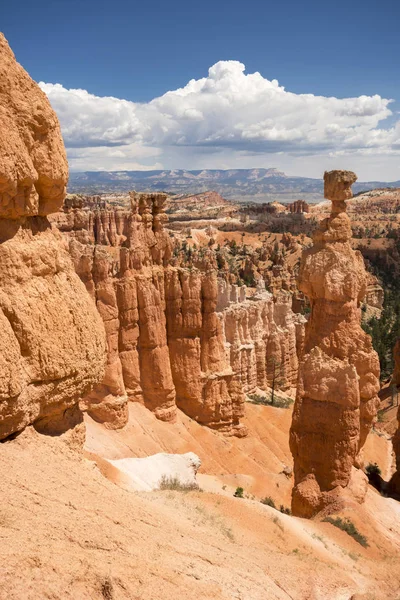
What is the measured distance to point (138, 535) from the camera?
6.33m

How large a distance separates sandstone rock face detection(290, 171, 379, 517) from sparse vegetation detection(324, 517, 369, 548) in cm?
110

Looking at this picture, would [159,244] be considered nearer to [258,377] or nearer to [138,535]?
[258,377]

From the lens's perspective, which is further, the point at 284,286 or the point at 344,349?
the point at 284,286

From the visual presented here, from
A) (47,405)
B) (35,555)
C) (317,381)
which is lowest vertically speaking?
(317,381)

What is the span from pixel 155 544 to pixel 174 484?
6642 millimetres

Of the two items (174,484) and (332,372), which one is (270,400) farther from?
(174,484)

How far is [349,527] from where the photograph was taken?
41.1ft

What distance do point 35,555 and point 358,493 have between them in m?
11.6

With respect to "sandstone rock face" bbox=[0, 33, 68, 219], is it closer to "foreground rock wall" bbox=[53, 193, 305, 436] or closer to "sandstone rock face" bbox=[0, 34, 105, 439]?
"sandstone rock face" bbox=[0, 34, 105, 439]

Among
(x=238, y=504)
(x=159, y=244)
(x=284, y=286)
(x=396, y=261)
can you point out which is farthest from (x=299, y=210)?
(x=238, y=504)

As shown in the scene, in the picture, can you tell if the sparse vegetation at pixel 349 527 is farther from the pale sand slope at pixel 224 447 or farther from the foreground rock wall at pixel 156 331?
the foreground rock wall at pixel 156 331

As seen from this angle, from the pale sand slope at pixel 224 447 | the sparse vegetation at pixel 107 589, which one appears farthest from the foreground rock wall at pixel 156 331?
the sparse vegetation at pixel 107 589

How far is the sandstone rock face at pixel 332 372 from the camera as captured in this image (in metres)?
14.2

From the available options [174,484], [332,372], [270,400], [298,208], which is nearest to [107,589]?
[174,484]
